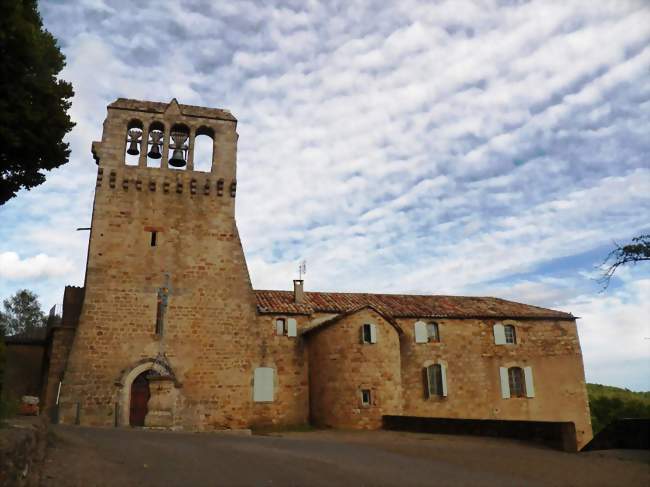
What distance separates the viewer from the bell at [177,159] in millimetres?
22266

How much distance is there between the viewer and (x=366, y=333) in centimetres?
2169

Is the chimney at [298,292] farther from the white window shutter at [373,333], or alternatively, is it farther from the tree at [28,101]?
the tree at [28,101]

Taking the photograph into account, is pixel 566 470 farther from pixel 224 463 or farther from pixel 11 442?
pixel 11 442

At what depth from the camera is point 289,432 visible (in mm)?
19609

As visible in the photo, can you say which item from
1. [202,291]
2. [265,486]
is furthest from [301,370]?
[265,486]

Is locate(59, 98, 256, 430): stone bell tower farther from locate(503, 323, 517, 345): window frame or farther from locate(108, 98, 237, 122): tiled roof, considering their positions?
locate(503, 323, 517, 345): window frame

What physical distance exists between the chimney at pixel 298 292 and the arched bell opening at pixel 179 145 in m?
7.83

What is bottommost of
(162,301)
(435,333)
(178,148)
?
(435,333)

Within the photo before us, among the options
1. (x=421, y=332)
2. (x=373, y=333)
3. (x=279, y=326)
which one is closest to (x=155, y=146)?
(x=279, y=326)

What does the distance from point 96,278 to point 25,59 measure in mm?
11980

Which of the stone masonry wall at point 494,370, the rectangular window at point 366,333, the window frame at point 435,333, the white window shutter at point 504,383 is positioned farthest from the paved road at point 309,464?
the white window shutter at point 504,383

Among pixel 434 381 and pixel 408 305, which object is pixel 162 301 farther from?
pixel 434 381

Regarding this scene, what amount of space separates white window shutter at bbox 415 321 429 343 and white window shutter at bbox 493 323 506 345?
3.80 meters

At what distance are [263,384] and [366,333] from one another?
4.95 metres
